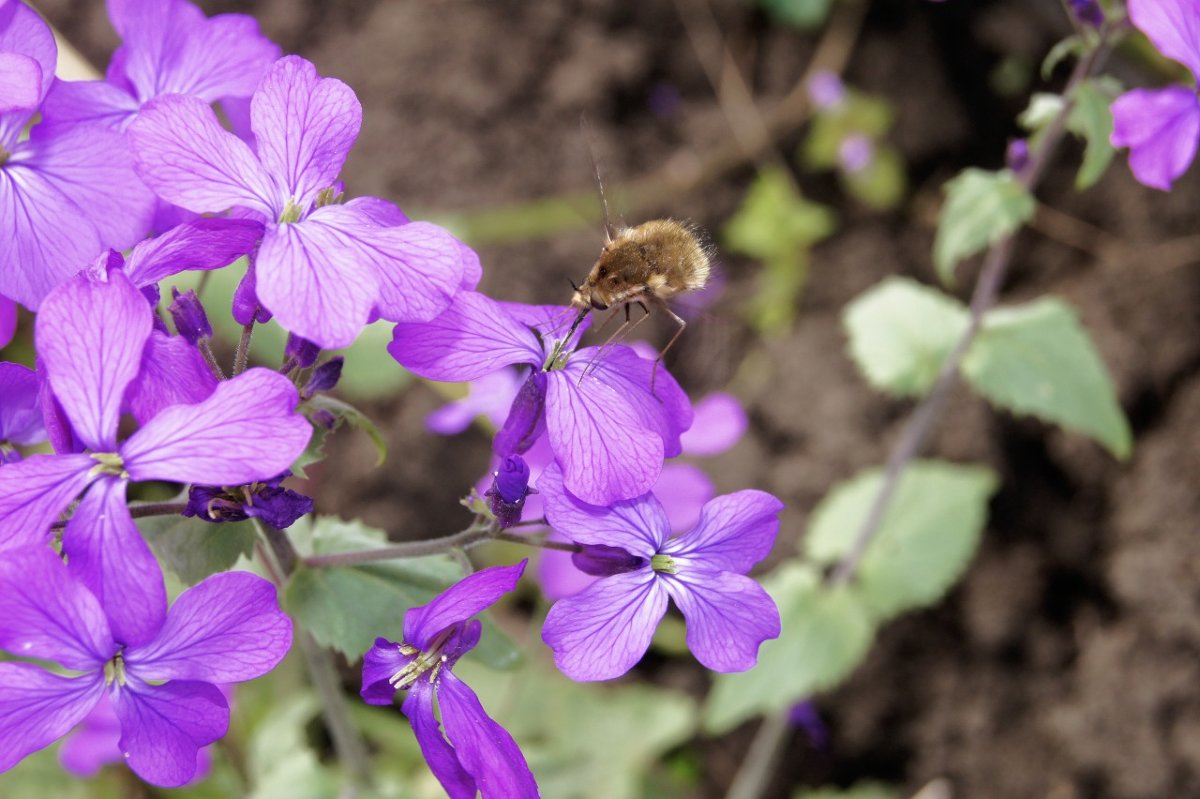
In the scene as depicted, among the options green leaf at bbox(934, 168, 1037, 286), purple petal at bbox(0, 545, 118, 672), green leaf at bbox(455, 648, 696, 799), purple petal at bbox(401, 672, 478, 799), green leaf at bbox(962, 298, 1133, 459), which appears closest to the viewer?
purple petal at bbox(0, 545, 118, 672)

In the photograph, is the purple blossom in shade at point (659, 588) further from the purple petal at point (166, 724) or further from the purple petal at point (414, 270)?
the purple petal at point (166, 724)

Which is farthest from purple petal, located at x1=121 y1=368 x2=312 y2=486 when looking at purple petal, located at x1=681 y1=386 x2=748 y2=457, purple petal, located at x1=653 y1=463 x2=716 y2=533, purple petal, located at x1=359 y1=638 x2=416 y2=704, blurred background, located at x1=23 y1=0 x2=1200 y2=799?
blurred background, located at x1=23 y1=0 x2=1200 y2=799

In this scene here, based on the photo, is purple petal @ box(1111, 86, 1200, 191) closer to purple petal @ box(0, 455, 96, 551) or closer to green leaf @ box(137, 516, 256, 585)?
green leaf @ box(137, 516, 256, 585)

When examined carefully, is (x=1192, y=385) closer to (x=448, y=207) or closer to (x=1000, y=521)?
(x=1000, y=521)

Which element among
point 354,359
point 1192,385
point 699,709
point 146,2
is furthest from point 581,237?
point 146,2

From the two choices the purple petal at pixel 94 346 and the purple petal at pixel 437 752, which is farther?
the purple petal at pixel 437 752

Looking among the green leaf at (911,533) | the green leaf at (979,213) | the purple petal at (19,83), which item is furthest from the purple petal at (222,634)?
the green leaf at (911,533)
